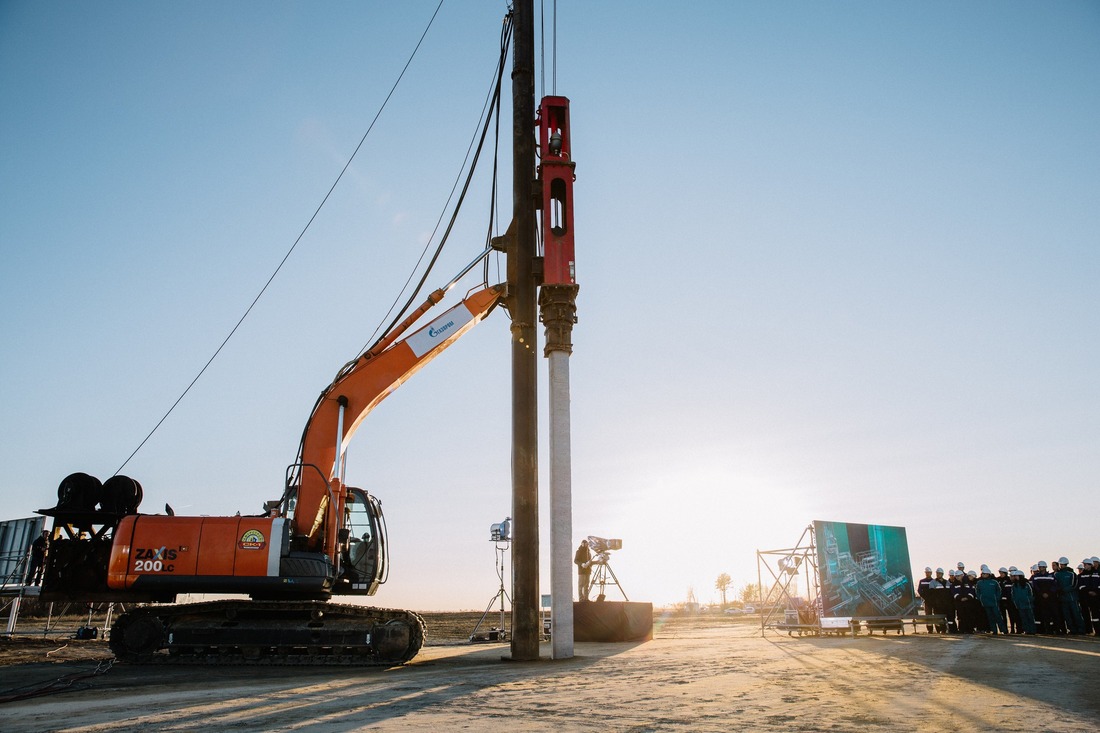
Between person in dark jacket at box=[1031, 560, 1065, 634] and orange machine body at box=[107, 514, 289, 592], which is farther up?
orange machine body at box=[107, 514, 289, 592]

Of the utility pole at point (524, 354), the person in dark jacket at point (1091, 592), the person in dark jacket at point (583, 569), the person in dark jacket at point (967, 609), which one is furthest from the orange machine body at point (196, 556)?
the person in dark jacket at point (1091, 592)

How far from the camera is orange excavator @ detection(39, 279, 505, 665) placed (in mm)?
11250

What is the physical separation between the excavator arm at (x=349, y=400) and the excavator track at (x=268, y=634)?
4.14ft

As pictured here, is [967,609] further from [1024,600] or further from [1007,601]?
[1024,600]

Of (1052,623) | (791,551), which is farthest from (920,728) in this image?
(1052,623)

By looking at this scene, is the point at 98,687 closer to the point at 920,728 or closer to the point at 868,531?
the point at 920,728

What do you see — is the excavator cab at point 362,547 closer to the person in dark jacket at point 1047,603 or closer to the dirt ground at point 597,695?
the dirt ground at point 597,695

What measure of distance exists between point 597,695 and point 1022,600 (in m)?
→ 17.6

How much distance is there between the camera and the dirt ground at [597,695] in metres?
5.12

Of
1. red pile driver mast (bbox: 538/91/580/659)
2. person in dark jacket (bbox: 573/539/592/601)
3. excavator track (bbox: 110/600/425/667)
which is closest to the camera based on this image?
red pile driver mast (bbox: 538/91/580/659)


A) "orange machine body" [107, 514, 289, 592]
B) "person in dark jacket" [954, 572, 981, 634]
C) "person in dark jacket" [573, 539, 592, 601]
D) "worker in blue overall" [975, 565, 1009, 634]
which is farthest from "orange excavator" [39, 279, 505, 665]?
"person in dark jacket" [954, 572, 981, 634]

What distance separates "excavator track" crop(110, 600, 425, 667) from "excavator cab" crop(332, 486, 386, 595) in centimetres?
40

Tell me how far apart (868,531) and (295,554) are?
1684 cm

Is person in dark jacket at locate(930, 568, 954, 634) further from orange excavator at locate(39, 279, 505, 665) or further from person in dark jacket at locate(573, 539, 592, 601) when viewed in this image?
orange excavator at locate(39, 279, 505, 665)
